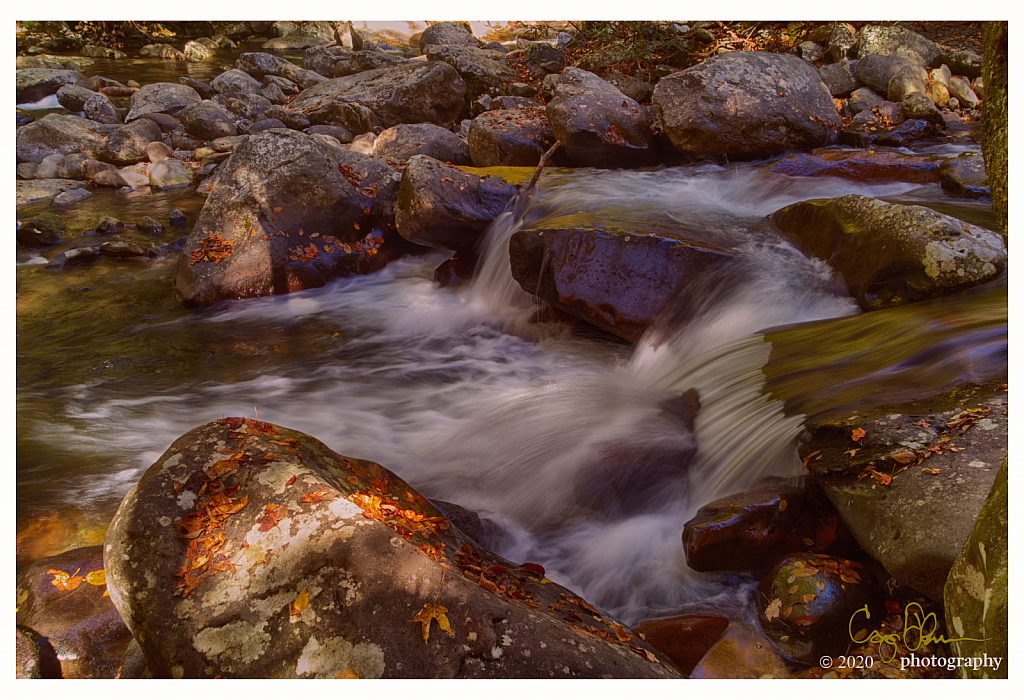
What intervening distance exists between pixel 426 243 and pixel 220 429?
13.6ft

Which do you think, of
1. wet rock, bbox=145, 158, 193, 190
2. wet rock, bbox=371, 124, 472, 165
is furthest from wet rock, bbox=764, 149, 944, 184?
wet rock, bbox=145, 158, 193, 190

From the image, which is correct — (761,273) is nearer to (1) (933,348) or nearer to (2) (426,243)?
(1) (933,348)

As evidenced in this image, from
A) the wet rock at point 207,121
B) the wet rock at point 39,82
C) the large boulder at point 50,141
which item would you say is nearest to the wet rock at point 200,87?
the wet rock at point 207,121

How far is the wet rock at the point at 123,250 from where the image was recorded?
6.35m

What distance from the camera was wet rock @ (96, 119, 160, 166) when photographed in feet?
28.0

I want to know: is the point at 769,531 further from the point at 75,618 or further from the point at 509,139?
the point at 509,139

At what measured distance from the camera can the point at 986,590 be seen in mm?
1692

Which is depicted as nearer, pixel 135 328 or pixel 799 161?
pixel 135 328

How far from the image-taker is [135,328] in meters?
5.22

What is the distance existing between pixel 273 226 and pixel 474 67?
553cm

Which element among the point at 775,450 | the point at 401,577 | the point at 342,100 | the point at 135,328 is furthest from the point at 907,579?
the point at 342,100
